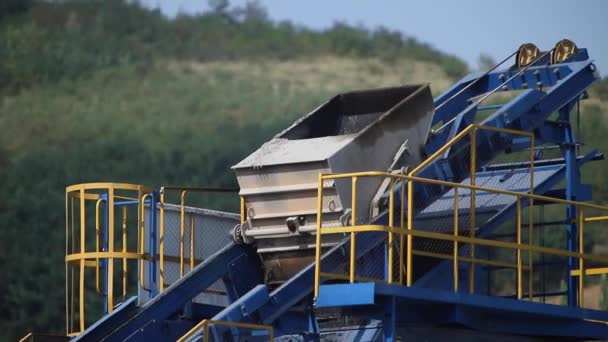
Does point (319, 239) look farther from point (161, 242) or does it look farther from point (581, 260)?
point (581, 260)

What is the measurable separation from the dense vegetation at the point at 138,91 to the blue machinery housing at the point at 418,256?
87.8 feet

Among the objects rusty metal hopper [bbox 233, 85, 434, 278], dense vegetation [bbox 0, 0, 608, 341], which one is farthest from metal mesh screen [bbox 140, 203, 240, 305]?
dense vegetation [bbox 0, 0, 608, 341]

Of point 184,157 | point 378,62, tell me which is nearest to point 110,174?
point 184,157

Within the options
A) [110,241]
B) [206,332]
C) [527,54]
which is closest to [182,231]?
[110,241]

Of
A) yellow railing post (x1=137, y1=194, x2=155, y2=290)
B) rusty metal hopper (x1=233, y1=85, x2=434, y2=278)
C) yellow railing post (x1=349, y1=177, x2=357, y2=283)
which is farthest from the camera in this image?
yellow railing post (x1=137, y1=194, x2=155, y2=290)

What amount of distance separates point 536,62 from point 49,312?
2698cm

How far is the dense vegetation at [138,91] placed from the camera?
47.0 m

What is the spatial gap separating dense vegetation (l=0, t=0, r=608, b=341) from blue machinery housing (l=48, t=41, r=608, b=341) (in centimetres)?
2676

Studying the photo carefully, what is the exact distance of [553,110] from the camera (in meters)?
17.1

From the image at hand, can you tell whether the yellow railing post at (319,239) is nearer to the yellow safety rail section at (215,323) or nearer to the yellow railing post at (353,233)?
the yellow railing post at (353,233)

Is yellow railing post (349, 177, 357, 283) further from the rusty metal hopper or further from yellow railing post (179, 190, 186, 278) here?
yellow railing post (179, 190, 186, 278)

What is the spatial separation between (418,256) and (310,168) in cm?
166

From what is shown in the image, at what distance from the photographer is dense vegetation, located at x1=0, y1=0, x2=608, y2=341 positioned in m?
47.0

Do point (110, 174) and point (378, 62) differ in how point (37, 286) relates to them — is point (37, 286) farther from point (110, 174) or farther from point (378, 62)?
point (378, 62)
